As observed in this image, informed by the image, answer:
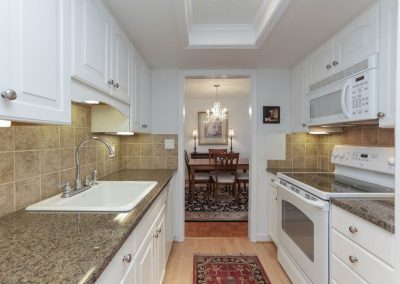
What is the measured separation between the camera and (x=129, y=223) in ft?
3.25

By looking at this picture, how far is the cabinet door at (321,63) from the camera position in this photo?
1.94 meters

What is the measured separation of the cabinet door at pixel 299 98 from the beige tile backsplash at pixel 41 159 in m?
1.93

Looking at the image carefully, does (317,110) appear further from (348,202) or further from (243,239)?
(243,239)

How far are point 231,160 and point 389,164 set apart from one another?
9.17 ft

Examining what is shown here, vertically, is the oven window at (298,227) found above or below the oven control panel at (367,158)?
below

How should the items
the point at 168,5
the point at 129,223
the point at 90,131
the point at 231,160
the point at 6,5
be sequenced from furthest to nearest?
the point at 231,160 → the point at 90,131 → the point at 168,5 → the point at 129,223 → the point at 6,5

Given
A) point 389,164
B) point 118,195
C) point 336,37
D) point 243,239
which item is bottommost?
point 243,239

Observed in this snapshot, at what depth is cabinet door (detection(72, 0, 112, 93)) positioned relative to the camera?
110cm

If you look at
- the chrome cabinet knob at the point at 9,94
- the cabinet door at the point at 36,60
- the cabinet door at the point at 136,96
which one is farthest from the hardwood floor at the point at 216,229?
the chrome cabinet knob at the point at 9,94

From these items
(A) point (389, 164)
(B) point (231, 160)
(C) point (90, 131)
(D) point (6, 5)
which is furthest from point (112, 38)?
(B) point (231, 160)

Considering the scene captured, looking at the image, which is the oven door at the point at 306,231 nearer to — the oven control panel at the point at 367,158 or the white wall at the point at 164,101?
the oven control panel at the point at 367,158

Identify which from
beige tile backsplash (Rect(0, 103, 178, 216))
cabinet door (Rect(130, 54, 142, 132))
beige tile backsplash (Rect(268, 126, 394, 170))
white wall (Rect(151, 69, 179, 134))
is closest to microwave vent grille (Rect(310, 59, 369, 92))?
beige tile backsplash (Rect(268, 126, 394, 170))

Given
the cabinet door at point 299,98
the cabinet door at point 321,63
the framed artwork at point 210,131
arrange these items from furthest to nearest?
the framed artwork at point 210,131 → the cabinet door at point 299,98 → the cabinet door at point 321,63

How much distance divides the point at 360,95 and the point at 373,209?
0.72 metres
